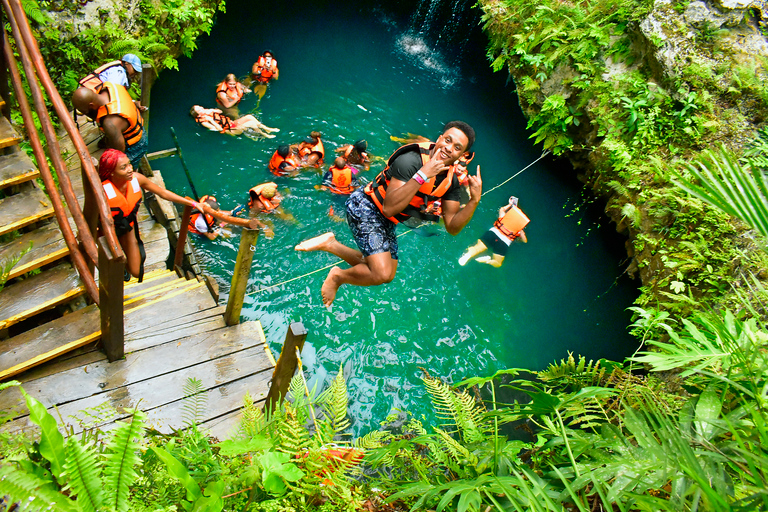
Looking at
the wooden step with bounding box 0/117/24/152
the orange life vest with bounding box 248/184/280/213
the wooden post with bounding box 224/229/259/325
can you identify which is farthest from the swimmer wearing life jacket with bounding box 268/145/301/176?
the wooden step with bounding box 0/117/24/152

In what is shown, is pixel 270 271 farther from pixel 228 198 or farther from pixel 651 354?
pixel 651 354

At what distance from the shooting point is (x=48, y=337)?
3.26 metres

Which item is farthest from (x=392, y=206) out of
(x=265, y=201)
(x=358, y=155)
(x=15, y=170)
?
(x=358, y=155)

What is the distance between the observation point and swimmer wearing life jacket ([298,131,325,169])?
8156 millimetres

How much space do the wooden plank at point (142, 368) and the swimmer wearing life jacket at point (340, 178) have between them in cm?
411

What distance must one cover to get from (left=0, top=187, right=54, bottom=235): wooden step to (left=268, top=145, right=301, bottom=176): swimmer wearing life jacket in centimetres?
460

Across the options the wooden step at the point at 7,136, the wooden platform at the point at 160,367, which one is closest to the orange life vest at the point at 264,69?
the wooden step at the point at 7,136

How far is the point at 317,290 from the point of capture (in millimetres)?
6660

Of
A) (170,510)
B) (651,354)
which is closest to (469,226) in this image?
(651,354)

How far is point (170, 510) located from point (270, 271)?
5.23m

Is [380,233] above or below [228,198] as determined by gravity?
above

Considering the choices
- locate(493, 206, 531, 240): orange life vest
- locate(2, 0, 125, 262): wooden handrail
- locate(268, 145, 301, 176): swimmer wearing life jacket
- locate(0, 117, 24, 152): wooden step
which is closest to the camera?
locate(2, 0, 125, 262): wooden handrail

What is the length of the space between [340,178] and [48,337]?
5217 millimetres

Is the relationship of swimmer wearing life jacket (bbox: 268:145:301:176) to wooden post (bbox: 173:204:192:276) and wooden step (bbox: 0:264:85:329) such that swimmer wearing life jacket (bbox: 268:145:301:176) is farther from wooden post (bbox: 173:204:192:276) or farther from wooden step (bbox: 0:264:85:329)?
wooden step (bbox: 0:264:85:329)
